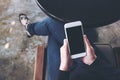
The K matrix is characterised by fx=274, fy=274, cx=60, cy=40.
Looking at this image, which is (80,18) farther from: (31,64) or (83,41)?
(31,64)

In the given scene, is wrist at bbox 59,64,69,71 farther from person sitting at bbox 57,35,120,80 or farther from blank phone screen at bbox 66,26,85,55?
blank phone screen at bbox 66,26,85,55

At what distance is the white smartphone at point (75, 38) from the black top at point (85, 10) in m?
0.03

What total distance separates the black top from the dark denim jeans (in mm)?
191

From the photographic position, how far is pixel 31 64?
1.80 meters

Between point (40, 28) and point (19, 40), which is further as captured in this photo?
point (19, 40)

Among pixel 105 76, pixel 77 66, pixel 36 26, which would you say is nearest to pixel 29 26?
pixel 36 26

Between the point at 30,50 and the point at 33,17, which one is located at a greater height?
the point at 33,17

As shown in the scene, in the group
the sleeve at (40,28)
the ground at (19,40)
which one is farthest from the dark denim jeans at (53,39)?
the ground at (19,40)

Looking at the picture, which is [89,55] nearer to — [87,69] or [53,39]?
[87,69]

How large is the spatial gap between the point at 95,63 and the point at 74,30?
0.77ft

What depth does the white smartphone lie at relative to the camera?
113 centimetres

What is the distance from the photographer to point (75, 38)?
1.15 metres

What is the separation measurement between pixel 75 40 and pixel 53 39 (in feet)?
1.01

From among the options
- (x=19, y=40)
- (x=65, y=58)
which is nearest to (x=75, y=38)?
(x=65, y=58)
